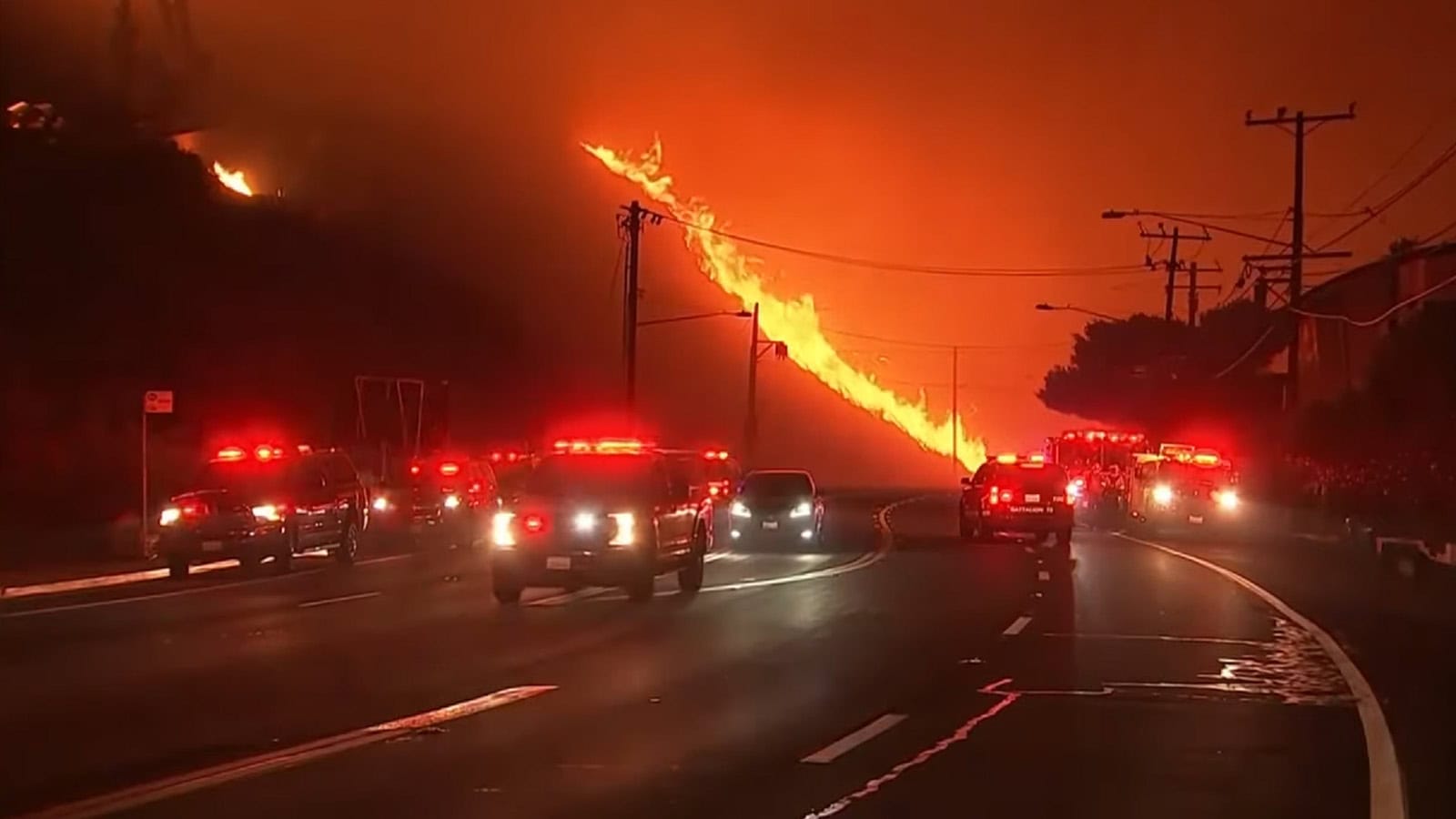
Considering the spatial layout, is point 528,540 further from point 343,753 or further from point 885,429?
point 885,429

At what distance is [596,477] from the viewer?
25.4 meters

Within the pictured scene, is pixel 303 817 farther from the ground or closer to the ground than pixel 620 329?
closer to the ground

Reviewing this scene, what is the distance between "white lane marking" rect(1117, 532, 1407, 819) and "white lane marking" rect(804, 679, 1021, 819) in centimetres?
265

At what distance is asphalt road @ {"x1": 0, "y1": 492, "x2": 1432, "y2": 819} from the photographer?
10.6m

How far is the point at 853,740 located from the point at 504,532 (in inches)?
484

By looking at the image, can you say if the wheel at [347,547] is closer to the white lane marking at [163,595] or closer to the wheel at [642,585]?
the white lane marking at [163,595]

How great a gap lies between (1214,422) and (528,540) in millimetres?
75976

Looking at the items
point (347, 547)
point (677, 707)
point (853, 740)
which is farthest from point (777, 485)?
point (853, 740)

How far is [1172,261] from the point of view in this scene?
84.1 m

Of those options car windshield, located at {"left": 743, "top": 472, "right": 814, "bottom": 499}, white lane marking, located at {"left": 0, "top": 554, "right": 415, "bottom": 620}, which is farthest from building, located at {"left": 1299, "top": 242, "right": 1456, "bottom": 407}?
white lane marking, located at {"left": 0, "top": 554, "right": 415, "bottom": 620}

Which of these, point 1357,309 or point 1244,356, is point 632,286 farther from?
point 1244,356

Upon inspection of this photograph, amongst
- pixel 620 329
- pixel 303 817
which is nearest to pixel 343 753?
pixel 303 817

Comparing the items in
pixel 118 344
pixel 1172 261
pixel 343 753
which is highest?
pixel 1172 261

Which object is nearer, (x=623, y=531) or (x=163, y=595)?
(x=623, y=531)
